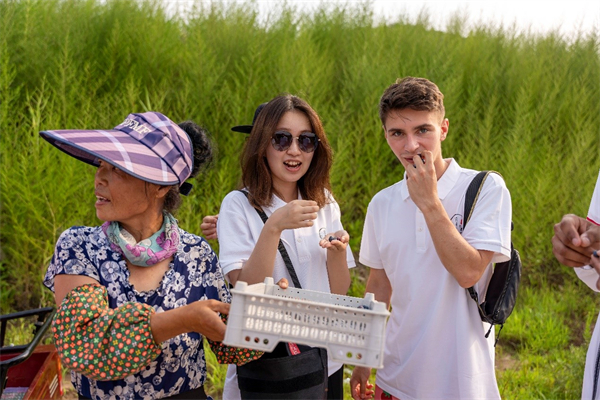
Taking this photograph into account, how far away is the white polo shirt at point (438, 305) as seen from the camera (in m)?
2.15

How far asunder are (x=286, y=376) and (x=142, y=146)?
879mm

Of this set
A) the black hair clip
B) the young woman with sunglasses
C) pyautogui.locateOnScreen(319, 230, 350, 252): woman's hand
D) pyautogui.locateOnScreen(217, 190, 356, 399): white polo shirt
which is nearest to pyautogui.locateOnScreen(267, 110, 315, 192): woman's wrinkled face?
the young woman with sunglasses

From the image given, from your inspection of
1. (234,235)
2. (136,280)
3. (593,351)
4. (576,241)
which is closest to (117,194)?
(136,280)

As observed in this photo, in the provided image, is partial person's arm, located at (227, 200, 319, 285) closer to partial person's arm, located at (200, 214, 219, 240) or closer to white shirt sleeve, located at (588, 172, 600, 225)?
partial person's arm, located at (200, 214, 219, 240)

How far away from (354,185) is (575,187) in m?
2.33

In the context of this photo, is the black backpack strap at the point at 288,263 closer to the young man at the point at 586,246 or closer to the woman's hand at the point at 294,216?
the woman's hand at the point at 294,216

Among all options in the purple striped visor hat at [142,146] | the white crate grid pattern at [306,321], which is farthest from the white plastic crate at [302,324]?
the purple striped visor hat at [142,146]

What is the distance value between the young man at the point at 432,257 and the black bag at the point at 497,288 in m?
0.03

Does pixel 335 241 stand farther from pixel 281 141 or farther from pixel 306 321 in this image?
pixel 306 321

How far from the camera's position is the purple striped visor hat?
1.77m

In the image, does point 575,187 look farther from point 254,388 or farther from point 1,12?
point 1,12

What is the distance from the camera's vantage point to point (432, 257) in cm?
226

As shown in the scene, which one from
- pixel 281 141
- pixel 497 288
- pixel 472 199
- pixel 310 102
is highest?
pixel 310 102

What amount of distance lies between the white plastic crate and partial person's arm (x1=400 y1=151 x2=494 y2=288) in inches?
24.0
